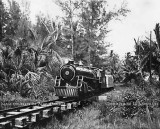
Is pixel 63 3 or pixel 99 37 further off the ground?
pixel 63 3

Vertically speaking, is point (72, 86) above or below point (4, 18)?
below

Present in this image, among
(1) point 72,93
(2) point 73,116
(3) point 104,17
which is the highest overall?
(3) point 104,17

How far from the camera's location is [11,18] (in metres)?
40.1

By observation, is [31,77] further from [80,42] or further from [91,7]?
[80,42]

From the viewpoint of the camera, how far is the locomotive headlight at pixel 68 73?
42.9 ft

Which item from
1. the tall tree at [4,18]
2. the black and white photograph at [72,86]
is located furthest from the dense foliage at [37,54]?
the tall tree at [4,18]

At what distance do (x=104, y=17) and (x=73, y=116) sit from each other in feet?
85.3

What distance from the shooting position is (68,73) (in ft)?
43.3

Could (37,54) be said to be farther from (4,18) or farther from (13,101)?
(4,18)

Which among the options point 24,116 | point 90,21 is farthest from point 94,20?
point 24,116

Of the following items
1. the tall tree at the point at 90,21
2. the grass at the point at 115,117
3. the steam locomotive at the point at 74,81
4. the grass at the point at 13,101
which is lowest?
the grass at the point at 115,117

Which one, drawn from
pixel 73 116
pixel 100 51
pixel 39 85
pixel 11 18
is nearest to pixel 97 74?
pixel 39 85

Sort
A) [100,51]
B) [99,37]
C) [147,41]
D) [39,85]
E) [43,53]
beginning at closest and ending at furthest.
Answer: [39,85] < [43,53] < [147,41] < [99,37] < [100,51]

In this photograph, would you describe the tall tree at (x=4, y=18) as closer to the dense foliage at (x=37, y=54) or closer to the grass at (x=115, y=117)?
the dense foliage at (x=37, y=54)
